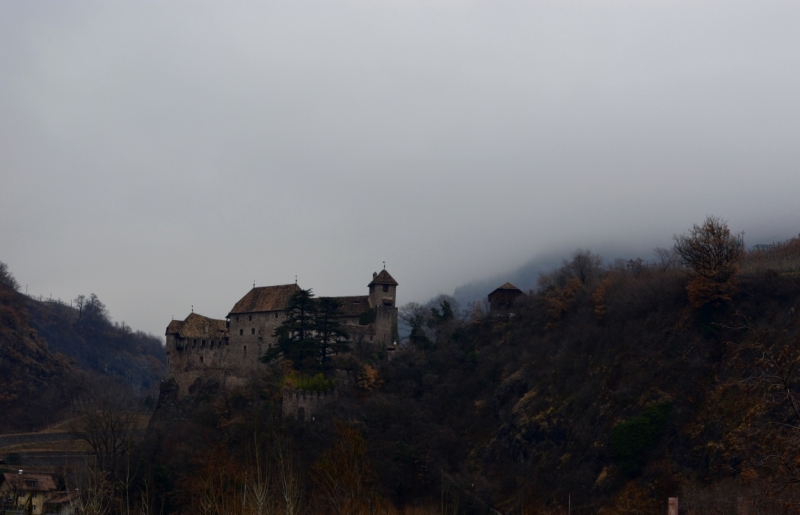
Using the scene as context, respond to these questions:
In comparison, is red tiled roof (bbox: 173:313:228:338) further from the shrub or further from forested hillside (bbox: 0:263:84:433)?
the shrub

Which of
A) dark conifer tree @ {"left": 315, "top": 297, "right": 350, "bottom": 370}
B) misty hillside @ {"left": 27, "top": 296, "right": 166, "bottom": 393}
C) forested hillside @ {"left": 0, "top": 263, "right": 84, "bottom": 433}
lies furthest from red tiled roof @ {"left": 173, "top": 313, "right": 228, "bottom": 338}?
misty hillside @ {"left": 27, "top": 296, "right": 166, "bottom": 393}

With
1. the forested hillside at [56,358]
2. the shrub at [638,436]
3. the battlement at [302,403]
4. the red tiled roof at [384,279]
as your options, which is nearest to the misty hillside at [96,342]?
the forested hillside at [56,358]

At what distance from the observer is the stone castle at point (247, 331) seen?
73.9m

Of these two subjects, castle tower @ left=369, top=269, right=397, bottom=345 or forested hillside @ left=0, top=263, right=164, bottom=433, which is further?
forested hillside @ left=0, top=263, right=164, bottom=433

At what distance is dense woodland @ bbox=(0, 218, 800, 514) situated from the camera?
40656mm

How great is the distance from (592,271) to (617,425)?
26.2 metres

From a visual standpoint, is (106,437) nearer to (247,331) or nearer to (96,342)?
(247,331)

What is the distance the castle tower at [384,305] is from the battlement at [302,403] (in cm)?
1230

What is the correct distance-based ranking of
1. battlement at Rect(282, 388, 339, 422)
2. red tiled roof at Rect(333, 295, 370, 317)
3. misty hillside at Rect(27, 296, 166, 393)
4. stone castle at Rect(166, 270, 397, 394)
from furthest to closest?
misty hillside at Rect(27, 296, 166, 393) < red tiled roof at Rect(333, 295, 370, 317) < stone castle at Rect(166, 270, 397, 394) < battlement at Rect(282, 388, 339, 422)

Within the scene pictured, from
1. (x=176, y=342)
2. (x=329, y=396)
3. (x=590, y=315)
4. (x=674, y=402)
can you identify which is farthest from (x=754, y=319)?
(x=176, y=342)

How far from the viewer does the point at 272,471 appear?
4634 centimetres

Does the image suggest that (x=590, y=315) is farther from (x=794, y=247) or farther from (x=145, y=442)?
(x=145, y=442)

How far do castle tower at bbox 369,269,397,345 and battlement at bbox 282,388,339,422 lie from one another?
12.3m

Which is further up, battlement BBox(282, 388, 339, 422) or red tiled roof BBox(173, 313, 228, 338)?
red tiled roof BBox(173, 313, 228, 338)
